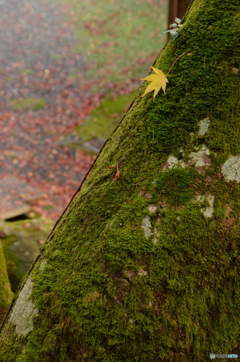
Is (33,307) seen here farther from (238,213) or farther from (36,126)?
(36,126)

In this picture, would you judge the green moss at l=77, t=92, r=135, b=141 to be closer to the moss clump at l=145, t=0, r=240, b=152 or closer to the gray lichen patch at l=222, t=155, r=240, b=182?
the moss clump at l=145, t=0, r=240, b=152

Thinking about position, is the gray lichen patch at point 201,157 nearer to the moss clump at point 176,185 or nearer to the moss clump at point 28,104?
the moss clump at point 176,185

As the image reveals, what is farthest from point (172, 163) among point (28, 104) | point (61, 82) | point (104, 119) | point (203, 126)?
point (61, 82)

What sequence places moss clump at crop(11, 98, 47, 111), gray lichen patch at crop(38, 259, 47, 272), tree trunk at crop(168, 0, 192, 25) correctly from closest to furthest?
gray lichen patch at crop(38, 259, 47, 272) < tree trunk at crop(168, 0, 192, 25) < moss clump at crop(11, 98, 47, 111)

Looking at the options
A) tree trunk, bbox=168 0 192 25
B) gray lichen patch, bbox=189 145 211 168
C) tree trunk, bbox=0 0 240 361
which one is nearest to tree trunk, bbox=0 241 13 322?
tree trunk, bbox=0 0 240 361

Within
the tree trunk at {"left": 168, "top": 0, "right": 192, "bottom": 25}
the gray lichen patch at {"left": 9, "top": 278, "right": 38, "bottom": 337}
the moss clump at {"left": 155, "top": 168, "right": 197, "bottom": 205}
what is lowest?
the gray lichen patch at {"left": 9, "top": 278, "right": 38, "bottom": 337}

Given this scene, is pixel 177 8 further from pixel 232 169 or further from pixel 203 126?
pixel 232 169

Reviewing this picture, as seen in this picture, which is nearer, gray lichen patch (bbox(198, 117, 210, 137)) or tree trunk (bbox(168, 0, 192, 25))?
gray lichen patch (bbox(198, 117, 210, 137))
